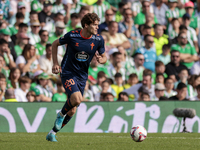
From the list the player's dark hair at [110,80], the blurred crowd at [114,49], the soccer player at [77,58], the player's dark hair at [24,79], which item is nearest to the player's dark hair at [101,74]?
the blurred crowd at [114,49]

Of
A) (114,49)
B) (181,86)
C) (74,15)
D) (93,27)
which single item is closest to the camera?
(93,27)

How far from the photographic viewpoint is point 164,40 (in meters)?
14.1

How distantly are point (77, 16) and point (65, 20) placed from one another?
680mm

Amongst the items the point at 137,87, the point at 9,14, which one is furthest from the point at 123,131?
the point at 9,14

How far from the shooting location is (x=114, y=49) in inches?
503

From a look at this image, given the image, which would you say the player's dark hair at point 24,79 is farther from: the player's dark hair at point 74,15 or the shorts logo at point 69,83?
the shorts logo at point 69,83

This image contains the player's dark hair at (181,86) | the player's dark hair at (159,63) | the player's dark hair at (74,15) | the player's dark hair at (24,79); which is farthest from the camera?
the player's dark hair at (74,15)

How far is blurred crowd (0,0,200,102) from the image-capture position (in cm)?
1134

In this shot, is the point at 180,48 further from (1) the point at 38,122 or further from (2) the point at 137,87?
(1) the point at 38,122

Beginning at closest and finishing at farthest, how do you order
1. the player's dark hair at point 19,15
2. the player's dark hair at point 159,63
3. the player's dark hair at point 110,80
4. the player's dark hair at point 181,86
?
1. the player's dark hair at point 181,86
2. the player's dark hair at point 110,80
3. the player's dark hair at point 159,63
4. the player's dark hair at point 19,15

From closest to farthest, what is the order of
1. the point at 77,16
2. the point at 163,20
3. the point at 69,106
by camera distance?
the point at 69,106, the point at 77,16, the point at 163,20

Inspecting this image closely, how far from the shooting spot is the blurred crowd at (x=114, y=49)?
11344 millimetres

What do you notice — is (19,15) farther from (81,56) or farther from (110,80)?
(81,56)

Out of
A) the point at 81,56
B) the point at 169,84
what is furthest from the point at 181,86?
the point at 81,56
